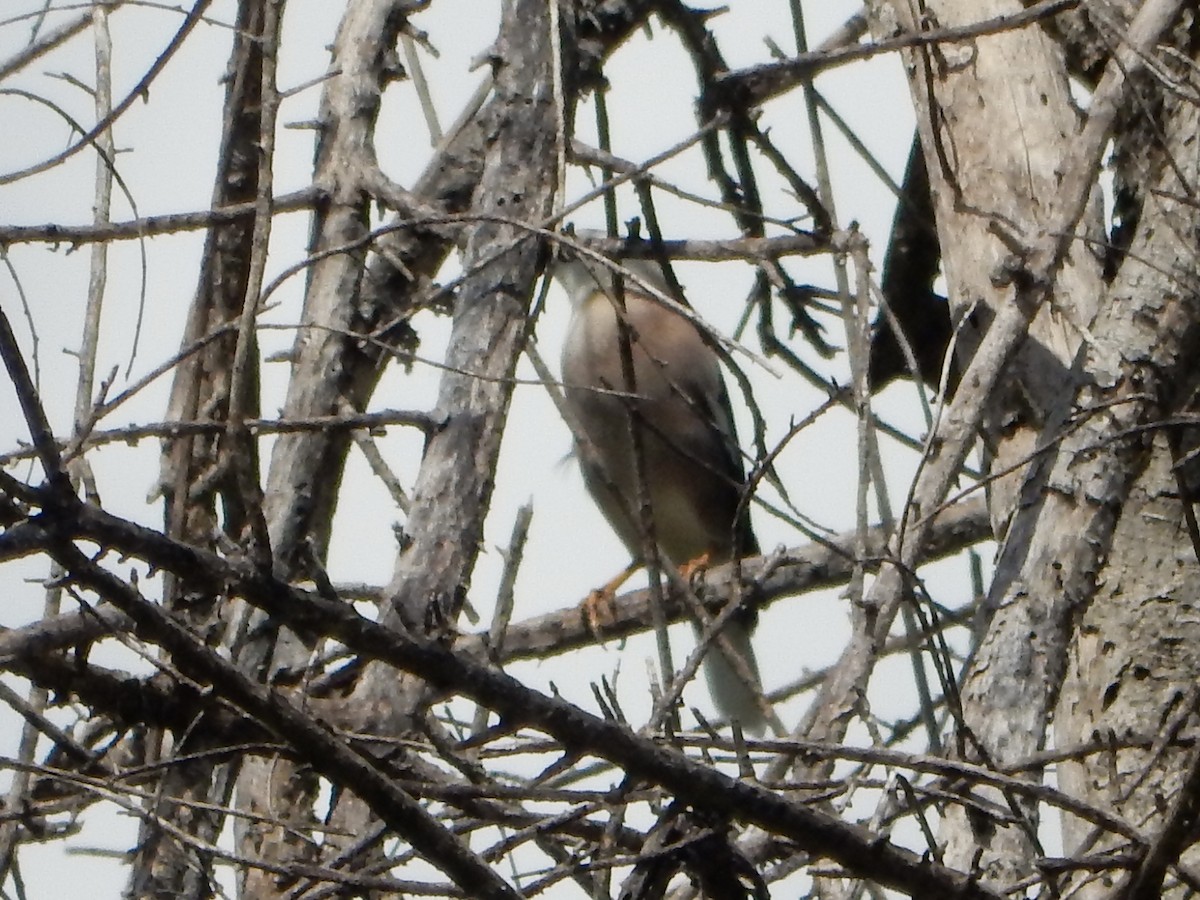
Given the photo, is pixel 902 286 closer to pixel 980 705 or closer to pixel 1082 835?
pixel 1082 835

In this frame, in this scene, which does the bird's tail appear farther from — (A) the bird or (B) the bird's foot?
(B) the bird's foot

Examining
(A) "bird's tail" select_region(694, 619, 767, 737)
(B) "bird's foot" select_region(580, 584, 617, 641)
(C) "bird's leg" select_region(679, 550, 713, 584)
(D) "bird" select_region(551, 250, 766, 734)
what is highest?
(D) "bird" select_region(551, 250, 766, 734)

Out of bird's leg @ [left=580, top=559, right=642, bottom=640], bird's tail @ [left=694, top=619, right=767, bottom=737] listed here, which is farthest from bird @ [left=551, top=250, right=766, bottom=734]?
bird's leg @ [left=580, top=559, right=642, bottom=640]

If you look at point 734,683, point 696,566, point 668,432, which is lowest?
point 734,683

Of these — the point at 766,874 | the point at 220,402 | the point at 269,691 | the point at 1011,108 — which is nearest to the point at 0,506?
the point at 269,691

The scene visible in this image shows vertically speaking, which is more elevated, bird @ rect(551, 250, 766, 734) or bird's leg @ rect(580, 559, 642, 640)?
bird @ rect(551, 250, 766, 734)

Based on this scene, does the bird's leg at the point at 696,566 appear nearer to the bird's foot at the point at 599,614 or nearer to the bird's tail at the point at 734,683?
the bird's tail at the point at 734,683

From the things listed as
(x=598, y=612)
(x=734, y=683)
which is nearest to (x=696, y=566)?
(x=734, y=683)

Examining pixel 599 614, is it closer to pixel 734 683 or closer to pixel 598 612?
pixel 598 612

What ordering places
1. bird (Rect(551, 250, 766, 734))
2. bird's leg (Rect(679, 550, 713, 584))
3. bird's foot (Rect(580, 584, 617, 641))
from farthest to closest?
bird (Rect(551, 250, 766, 734))
bird's leg (Rect(679, 550, 713, 584))
bird's foot (Rect(580, 584, 617, 641))

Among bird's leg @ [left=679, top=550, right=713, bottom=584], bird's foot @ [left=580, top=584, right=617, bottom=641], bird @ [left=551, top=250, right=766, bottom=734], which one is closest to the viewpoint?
bird's foot @ [left=580, top=584, right=617, bottom=641]

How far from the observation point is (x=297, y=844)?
9.55ft

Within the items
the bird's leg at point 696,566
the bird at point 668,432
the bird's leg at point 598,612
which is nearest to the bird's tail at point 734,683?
the bird at point 668,432

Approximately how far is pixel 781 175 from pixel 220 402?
1167 mm
